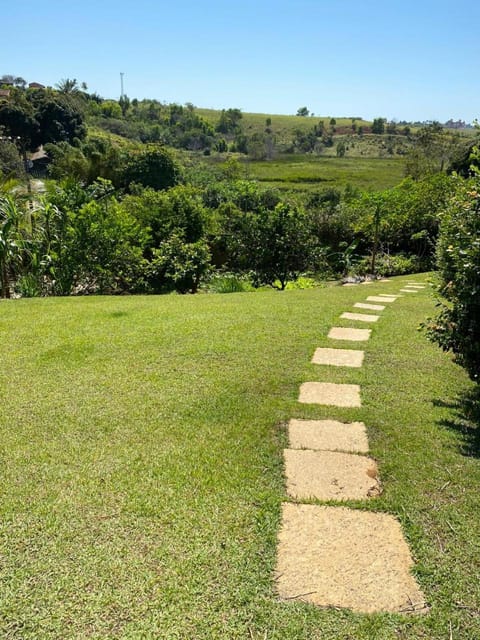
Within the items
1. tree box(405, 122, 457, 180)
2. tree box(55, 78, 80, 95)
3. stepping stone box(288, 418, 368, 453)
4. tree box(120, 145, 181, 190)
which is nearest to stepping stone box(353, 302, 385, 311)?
stepping stone box(288, 418, 368, 453)

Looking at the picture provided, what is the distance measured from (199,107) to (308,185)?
10892cm

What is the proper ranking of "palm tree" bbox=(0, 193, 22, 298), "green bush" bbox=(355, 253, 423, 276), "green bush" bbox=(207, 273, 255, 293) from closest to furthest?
"palm tree" bbox=(0, 193, 22, 298), "green bush" bbox=(207, 273, 255, 293), "green bush" bbox=(355, 253, 423, 276)

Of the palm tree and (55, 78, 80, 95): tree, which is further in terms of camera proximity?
(55, 78, 80, 95): tree

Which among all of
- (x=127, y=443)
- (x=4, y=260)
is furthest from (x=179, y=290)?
(x=127, y=443)

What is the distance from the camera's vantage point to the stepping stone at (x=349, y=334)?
485 cm

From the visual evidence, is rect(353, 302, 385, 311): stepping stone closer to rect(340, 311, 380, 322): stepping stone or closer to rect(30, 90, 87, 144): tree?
rect(340, 311, 380, 322): stepping stone

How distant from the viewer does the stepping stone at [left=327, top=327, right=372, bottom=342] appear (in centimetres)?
485

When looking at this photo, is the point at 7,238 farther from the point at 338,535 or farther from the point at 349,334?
the point at 338,535

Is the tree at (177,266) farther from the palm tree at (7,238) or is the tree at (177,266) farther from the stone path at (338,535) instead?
the stone path at (338,535)

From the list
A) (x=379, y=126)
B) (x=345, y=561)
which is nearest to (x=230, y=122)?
(x=379, y=126)

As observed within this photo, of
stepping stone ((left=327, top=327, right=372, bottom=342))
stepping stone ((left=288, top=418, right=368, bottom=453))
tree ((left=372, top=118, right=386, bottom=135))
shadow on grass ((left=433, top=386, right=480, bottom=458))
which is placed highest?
tree ((left=372, top=118, right=386, bottom=135))

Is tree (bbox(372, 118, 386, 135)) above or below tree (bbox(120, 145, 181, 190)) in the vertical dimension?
above

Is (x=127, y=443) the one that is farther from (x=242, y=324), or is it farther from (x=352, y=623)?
(x=242, y=324)

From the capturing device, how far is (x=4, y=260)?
27.1 feet
